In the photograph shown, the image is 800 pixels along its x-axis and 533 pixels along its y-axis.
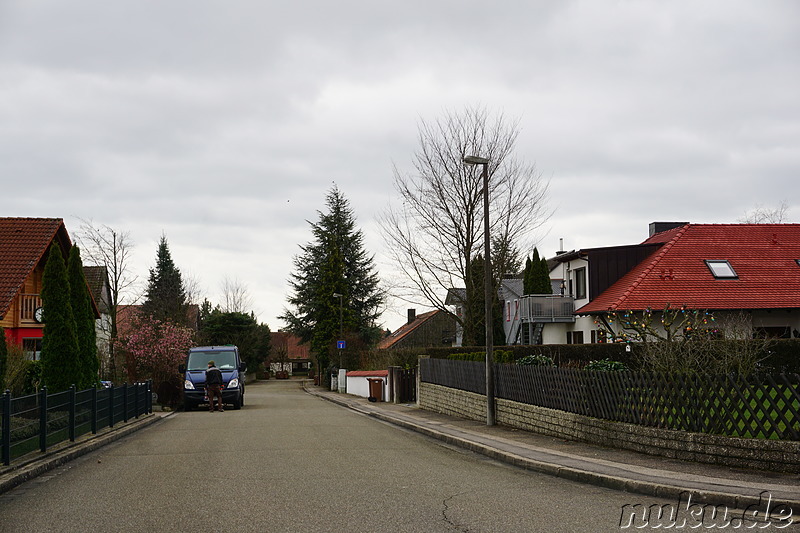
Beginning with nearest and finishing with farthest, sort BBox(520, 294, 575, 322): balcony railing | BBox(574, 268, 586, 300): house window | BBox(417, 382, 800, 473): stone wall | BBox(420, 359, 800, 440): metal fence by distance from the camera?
BBox(417, 382, 800, 473): stone wall
BBox(420, 359, 800, 440): metal fence
BBox(574, 268, 586, 300): house window
BBox(520, 294, 575, 322): balcony railing

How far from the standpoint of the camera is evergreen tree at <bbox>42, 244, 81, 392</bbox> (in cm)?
1967

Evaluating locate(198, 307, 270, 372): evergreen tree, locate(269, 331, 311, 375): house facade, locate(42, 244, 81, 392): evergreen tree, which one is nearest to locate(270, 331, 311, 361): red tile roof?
locate(269, 331, 311, 375): house facade

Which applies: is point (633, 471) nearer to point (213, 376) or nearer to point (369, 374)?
point (213, 376)

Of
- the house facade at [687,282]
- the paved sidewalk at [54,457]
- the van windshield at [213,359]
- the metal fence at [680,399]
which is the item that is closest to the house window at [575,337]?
the house facade at [687,282]

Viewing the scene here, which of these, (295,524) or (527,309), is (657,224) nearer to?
(527,309)

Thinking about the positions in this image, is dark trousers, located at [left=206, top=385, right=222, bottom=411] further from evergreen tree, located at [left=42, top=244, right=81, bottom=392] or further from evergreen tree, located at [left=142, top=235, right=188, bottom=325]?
evergreen tree, located at [left=142, top=235, right=188, bottom=325]

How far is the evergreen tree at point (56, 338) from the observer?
1967 cm

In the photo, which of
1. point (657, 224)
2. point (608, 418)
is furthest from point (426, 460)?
point (657, 224)

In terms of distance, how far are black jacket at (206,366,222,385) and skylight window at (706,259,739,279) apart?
2111 cm

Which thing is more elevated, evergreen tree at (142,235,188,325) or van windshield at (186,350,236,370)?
evergreen tree at (142,235,188,325)

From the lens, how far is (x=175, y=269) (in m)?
79.9

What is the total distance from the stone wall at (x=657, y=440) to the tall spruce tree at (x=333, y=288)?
4643 centimetres

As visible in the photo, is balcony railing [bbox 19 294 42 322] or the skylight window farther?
the skylight window

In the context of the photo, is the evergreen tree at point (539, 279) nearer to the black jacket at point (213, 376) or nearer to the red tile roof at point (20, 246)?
the black jacket at point (213, 376)
